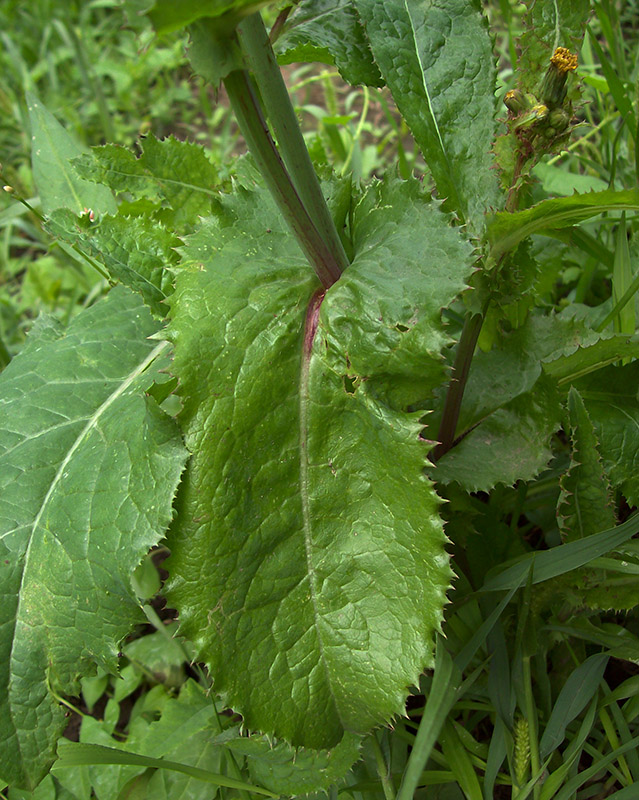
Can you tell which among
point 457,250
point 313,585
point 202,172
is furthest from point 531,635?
point 202,172

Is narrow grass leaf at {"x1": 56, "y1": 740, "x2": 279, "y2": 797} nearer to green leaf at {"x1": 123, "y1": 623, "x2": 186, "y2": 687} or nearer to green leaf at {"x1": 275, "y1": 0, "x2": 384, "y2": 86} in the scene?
green leaf at {"x1": 123, "y1": 623, "x2": 186, "y2": 687}

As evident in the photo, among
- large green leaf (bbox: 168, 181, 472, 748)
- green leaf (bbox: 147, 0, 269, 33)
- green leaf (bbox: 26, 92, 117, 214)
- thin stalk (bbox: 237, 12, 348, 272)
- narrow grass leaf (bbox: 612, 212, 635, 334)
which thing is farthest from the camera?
green leaf (bbox: 26, 92, 117, 214)

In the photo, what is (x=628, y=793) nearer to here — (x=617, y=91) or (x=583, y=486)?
(x=583, y=486)

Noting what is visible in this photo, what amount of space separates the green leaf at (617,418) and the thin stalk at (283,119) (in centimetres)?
75

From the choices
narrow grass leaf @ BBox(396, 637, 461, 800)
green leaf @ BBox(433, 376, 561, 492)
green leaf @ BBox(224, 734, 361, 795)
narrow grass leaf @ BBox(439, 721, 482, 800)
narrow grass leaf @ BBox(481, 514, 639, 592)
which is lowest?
narrow grass leaf @ BBox(439, 721, 482, 800)

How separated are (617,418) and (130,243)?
1.26m

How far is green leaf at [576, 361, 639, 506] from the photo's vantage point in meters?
1.49

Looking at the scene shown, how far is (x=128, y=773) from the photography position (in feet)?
5.54

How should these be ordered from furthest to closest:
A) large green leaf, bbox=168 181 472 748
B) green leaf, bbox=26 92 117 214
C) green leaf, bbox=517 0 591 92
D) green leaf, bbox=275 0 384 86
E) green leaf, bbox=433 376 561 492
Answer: green leaf, bbox=26 92 117 214, green leaf, bbox=275 0 384 86, green leaf, bbox=433 376 561 492, green leaf, bbox=517 0 591 92, large green leaf, bbox=168 181 472 748

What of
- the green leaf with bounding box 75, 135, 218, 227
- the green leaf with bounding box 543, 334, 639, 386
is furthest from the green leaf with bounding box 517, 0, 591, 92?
the green leaf with bounding box 75, 135, 218, 227

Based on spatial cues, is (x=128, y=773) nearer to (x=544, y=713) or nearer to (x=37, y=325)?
(x=544, y=713)

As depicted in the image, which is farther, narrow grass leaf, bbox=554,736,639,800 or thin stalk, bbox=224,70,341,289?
narrow grass leaf, bbox=554,736,639,800

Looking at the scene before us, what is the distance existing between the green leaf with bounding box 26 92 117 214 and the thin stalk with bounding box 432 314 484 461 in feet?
4.22

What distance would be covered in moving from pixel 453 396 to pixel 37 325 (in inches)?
46.8
